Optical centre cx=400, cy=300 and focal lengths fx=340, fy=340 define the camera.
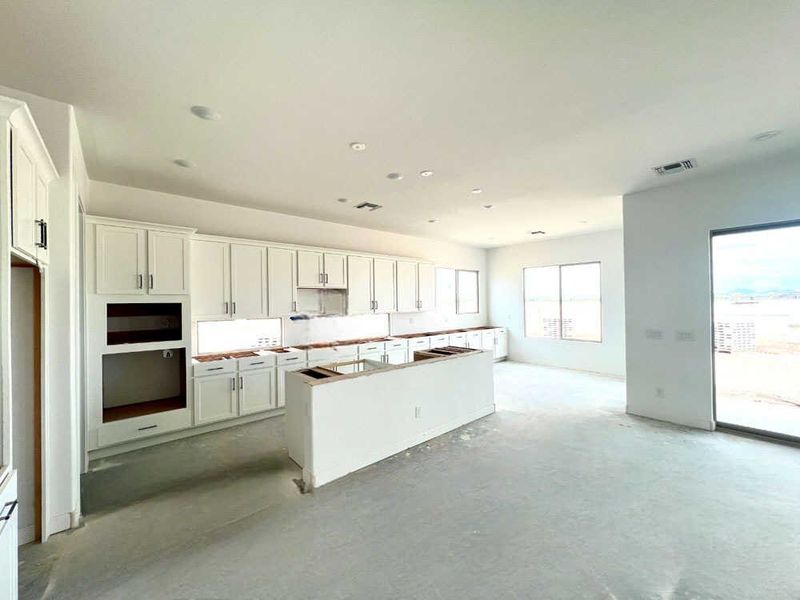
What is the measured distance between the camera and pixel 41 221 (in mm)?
1970

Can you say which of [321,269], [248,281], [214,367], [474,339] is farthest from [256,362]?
[474,339]

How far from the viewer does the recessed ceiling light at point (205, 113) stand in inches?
96.9

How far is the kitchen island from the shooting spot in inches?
117

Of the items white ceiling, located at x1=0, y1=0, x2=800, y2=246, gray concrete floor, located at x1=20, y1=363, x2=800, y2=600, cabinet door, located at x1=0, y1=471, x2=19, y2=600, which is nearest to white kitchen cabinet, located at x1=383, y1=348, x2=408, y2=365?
gray concrete floor, located at x1=20, y1=363, x2=800, y2=600

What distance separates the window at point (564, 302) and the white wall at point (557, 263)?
0.15 m

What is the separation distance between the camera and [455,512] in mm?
2516

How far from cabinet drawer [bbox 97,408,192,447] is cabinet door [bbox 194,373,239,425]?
0.14m

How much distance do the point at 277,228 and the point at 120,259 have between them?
2162 millimetres

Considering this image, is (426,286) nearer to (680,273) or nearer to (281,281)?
(281,281)

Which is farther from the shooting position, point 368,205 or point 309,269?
point 309,269

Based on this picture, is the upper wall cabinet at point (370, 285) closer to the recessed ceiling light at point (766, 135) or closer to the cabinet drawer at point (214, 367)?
the cabinet drawer at point (214, 367)

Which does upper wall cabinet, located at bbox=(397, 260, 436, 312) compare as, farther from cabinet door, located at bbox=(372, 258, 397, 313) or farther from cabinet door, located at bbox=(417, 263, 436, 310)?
cabinet door, located at bbox=(372, 258, 397, 313)

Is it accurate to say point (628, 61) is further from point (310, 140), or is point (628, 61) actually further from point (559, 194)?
point (559, 194)

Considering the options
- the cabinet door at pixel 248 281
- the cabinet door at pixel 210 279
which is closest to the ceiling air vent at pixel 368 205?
the cabinet door at pixel 248 281
